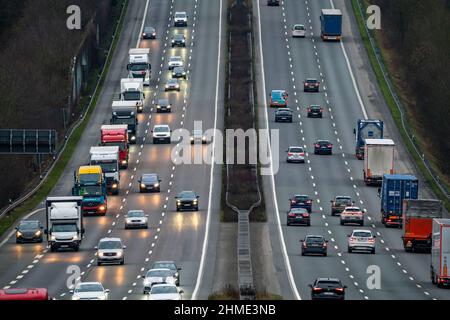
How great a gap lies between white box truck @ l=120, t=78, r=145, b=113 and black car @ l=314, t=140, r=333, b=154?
65.4 feet

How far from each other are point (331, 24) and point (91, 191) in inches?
2505

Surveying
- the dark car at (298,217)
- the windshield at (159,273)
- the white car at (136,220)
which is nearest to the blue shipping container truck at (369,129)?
the dark car at (298,217)

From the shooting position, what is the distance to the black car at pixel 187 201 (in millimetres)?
81875

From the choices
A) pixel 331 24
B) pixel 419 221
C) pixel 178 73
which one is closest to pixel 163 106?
pixel 178 73

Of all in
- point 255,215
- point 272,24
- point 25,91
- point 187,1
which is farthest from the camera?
point 187,1

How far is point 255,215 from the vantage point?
262 feet

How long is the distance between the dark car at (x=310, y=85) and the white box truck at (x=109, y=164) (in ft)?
127

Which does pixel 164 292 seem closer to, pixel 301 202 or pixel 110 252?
pixel 110 252

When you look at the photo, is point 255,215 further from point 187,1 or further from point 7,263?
point 187,1

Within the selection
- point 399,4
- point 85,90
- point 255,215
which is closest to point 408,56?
point 399,4

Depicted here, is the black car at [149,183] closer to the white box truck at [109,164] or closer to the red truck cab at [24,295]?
the white box truck at [109,164]

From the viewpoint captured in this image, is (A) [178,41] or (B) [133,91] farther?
(A) [178,41]

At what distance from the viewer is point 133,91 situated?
117 metres
